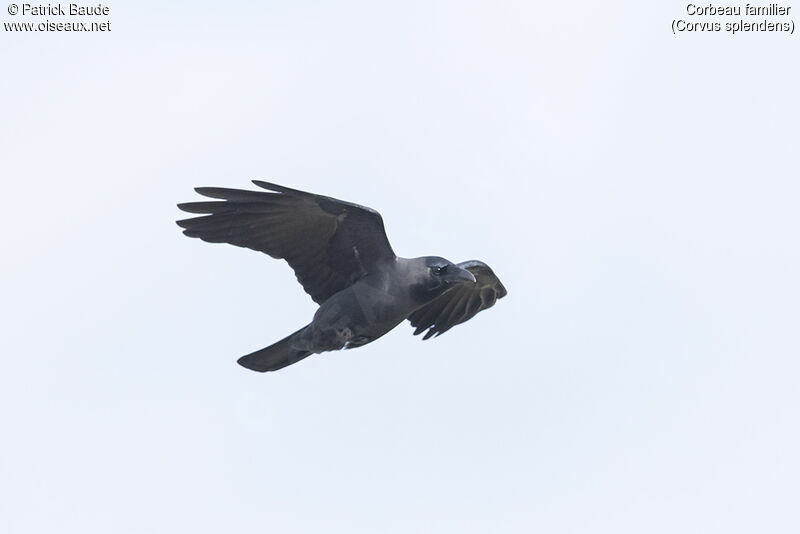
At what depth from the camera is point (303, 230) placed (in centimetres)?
1786

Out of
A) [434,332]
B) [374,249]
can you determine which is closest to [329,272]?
[374,249]

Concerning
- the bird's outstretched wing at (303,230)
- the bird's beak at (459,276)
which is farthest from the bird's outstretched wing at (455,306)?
the bird's outstretched wing at (303,230)

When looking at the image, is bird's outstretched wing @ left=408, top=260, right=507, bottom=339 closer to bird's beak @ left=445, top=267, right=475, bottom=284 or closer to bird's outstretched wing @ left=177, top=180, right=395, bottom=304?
bird's beak @ left=445, top=267, right=475, bottom=284

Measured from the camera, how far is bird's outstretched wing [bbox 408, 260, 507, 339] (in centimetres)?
1989

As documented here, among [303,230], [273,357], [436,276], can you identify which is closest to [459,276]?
[436,276]

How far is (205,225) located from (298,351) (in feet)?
6.27

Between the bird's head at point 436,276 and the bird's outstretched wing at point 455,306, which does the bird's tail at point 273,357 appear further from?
the bird's outstretched wing at point 455,306

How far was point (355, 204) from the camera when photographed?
17.6m

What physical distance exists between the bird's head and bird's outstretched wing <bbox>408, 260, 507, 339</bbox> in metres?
1.72

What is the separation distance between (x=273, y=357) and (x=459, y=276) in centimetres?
237

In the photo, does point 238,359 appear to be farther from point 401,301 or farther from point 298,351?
point 401,301

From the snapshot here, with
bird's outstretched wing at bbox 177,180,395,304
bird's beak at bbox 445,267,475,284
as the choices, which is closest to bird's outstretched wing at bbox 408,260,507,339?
bird's beak at bbox 445,267,475,284

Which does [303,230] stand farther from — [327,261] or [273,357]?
[273,357]

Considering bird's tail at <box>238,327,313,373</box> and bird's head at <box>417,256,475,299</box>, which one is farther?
bird's tail at <box>238,327,313,373</box>
